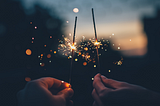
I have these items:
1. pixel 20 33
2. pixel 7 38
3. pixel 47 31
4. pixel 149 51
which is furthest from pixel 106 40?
pixel 149 51

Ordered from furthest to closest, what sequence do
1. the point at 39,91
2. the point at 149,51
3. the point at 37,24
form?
the point at 149,51 → the point at 37,24 → the point at 39,91

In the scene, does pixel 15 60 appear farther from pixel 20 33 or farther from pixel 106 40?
pixel 106 40

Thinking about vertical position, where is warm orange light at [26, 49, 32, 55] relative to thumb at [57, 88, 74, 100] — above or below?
above

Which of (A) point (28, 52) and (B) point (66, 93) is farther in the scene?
(A) point (28, 52)

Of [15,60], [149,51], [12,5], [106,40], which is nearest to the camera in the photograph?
[15,60]

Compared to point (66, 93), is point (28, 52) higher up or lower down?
higher up

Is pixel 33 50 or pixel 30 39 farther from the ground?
pixel 30 39

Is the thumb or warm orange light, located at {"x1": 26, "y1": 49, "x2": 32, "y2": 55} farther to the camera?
warm orange light, located at {"x1": 26, "y1": 49, "x2": 32, "y2": 55}

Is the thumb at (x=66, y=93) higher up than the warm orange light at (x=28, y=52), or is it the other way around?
the warm orange light at (x=28, y=52)

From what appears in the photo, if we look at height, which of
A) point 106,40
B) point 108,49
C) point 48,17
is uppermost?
point 48,17

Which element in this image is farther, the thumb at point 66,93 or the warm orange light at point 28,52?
the warm orange light at point 28,52

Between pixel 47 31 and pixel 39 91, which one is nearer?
pixel 39 91
